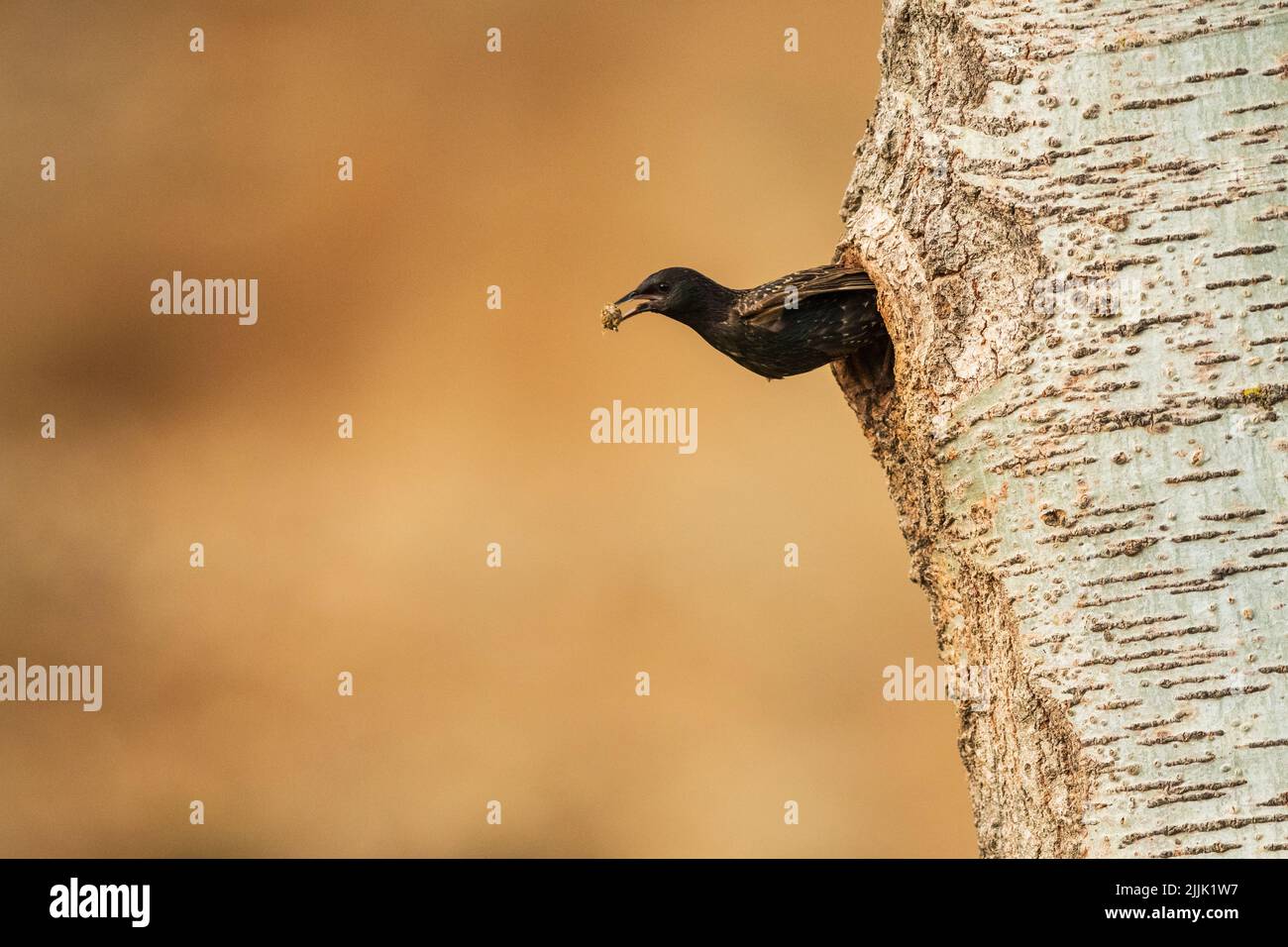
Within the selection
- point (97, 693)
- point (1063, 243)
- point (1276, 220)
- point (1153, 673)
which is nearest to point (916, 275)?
point (1063, 243)

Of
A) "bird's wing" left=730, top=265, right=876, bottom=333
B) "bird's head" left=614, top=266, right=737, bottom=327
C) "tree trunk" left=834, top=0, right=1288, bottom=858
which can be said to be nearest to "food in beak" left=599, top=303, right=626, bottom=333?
"bird's head" left=614, top=266, right=737, bottom=327

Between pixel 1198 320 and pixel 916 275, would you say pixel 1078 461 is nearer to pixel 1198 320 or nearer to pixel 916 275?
pixel 1198 320

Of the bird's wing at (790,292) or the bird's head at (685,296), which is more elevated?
the bird's head at (685,296)

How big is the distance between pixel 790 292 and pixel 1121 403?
0.38 meters

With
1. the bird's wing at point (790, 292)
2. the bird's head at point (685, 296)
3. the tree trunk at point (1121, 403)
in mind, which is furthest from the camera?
the bird's head at point (685, 296)

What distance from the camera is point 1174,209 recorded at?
0.84m

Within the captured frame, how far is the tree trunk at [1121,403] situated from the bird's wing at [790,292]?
0.15 metres

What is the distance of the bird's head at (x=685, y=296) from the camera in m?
1.26

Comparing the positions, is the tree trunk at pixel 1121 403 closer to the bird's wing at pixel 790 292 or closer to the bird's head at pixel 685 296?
the bird's wing at pixel 790 292

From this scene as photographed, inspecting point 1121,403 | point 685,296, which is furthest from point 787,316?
point 1121,403

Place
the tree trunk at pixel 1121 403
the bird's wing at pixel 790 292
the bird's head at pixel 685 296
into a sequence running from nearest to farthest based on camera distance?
the tree trunk at pixel 1121 403, the bird's wing at pixel 790 292, the bird's head at pixel 685 296

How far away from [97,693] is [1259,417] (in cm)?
303

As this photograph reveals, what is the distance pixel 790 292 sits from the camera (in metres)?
1.15

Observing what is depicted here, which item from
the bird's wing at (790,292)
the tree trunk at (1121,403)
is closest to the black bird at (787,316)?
the bird's wing at (790,292)
